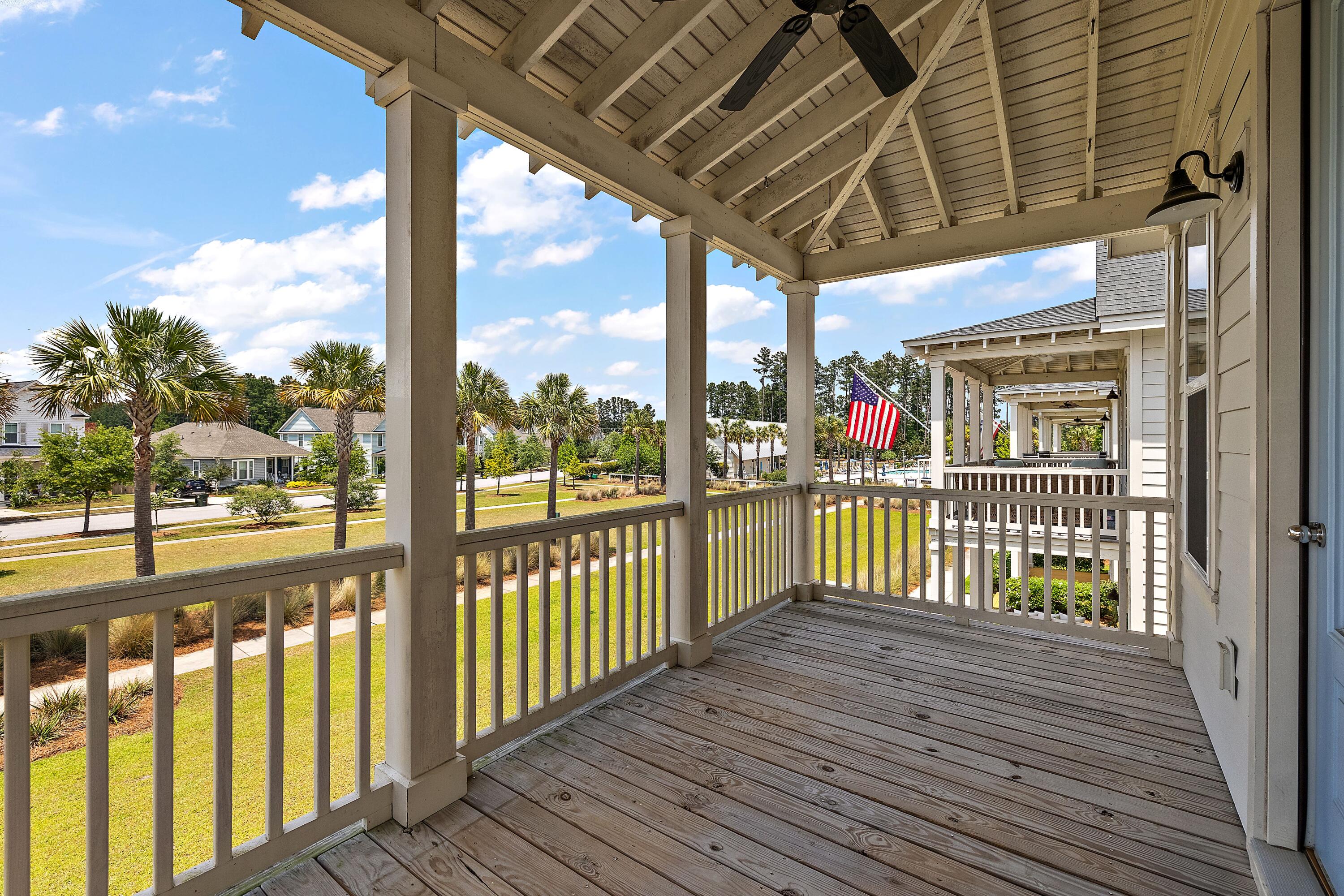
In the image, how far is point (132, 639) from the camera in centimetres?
307

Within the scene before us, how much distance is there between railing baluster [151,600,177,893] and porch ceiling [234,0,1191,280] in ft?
5.56

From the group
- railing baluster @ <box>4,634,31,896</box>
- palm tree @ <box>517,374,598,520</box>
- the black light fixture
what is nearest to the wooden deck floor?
railing baluster @ <box>4,634,31,896</box>

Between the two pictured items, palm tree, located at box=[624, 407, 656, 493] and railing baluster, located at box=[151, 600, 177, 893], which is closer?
railing baluster, located at box=[151, 600, 177, 893]

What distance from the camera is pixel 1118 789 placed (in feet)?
6.87

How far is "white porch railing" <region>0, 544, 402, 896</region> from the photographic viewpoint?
1.27 metres

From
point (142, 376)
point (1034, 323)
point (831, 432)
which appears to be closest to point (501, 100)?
point (142, 376)

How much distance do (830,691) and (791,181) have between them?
293 centimetres

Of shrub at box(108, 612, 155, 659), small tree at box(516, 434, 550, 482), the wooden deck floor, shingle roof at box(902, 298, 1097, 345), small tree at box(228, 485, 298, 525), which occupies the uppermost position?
shingle roof at box(902, 298, 1097, 345)

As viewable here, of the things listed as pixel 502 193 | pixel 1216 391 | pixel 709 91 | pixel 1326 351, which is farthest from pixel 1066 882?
pixel 502 193

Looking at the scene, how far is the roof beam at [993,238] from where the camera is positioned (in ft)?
11.5

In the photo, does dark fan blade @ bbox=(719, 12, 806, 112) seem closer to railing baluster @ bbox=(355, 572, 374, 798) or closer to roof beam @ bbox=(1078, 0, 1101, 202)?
roof beam @ bbox=(1078, 0, 1101, 202)

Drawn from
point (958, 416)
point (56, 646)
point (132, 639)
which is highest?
point (958, 416)

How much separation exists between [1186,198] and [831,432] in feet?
61.2

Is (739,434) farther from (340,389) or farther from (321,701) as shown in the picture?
(321,701)
